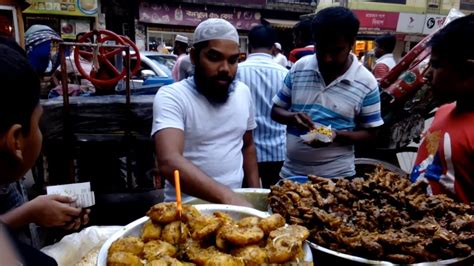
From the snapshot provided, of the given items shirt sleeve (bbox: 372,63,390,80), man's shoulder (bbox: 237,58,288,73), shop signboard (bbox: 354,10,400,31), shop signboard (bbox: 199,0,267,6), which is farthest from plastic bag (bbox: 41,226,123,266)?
shop signboard (bbox: 354,10,400,31)

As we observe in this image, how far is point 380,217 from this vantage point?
1.45 metres

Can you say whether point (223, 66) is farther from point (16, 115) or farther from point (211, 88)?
point (16, 115)

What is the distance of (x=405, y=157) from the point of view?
5.64 m

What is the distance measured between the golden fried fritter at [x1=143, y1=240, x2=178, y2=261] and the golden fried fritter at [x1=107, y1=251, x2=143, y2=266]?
0.14ft

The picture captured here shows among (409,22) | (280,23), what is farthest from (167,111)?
(409,22)

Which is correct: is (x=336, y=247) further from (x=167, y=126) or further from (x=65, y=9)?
(x=65, y=9)

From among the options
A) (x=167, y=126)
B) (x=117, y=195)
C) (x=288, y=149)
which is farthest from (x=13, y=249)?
(x=117, y=195)

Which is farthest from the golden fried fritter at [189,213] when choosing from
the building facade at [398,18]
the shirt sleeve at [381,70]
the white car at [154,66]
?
the building facade at [398,18]

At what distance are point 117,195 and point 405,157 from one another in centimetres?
410

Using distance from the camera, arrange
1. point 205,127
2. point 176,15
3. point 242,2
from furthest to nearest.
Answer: point 242,2, point 176,15, point 205,127

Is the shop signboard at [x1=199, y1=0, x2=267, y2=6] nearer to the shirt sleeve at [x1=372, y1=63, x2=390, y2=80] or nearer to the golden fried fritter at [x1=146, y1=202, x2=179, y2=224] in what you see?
the shirt sleeve at [x1=372, y1=63, x2=390, y2=80]

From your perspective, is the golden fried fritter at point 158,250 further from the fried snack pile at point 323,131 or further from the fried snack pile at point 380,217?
the fried snack pile at point 323,131

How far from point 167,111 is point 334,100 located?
113 centimetres

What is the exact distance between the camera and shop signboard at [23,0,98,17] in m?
14.8
